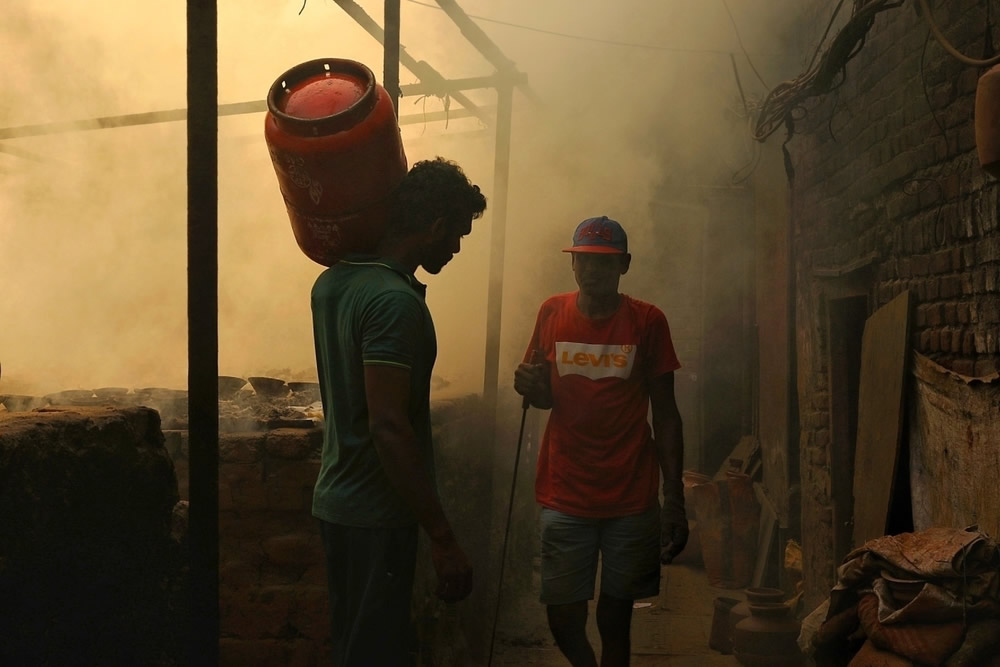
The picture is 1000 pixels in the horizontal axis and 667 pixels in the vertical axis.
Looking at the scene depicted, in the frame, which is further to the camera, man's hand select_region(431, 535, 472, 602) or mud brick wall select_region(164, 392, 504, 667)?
mud brick wall select_region(164, 392, 504, 667)

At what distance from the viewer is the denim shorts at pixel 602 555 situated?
4184 mm

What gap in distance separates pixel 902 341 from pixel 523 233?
749 cm

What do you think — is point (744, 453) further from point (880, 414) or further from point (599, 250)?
point (599, 250)

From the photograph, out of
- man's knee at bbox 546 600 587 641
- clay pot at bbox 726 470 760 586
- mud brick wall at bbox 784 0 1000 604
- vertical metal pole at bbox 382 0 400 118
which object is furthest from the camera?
clay pot at bbox 726 470 760 586

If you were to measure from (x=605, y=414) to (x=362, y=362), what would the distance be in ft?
5.67

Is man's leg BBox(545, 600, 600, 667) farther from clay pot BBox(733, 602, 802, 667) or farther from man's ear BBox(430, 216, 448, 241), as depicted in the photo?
man's ear BBox(430, 216, 448, 241)

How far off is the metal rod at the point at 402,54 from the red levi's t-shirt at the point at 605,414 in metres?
2.50

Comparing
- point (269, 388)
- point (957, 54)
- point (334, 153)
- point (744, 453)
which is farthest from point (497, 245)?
point (334, 153)

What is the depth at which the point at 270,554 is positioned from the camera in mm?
4090

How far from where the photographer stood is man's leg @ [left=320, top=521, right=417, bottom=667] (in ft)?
8.87

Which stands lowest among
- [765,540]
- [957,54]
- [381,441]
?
[765,540]

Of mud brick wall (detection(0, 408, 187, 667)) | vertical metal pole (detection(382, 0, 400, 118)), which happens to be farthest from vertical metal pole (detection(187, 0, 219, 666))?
vertical metal pole (detection(382, 0, 400, 118))

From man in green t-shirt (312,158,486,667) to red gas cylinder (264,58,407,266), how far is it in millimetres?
80

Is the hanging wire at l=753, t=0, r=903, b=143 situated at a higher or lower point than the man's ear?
higher
